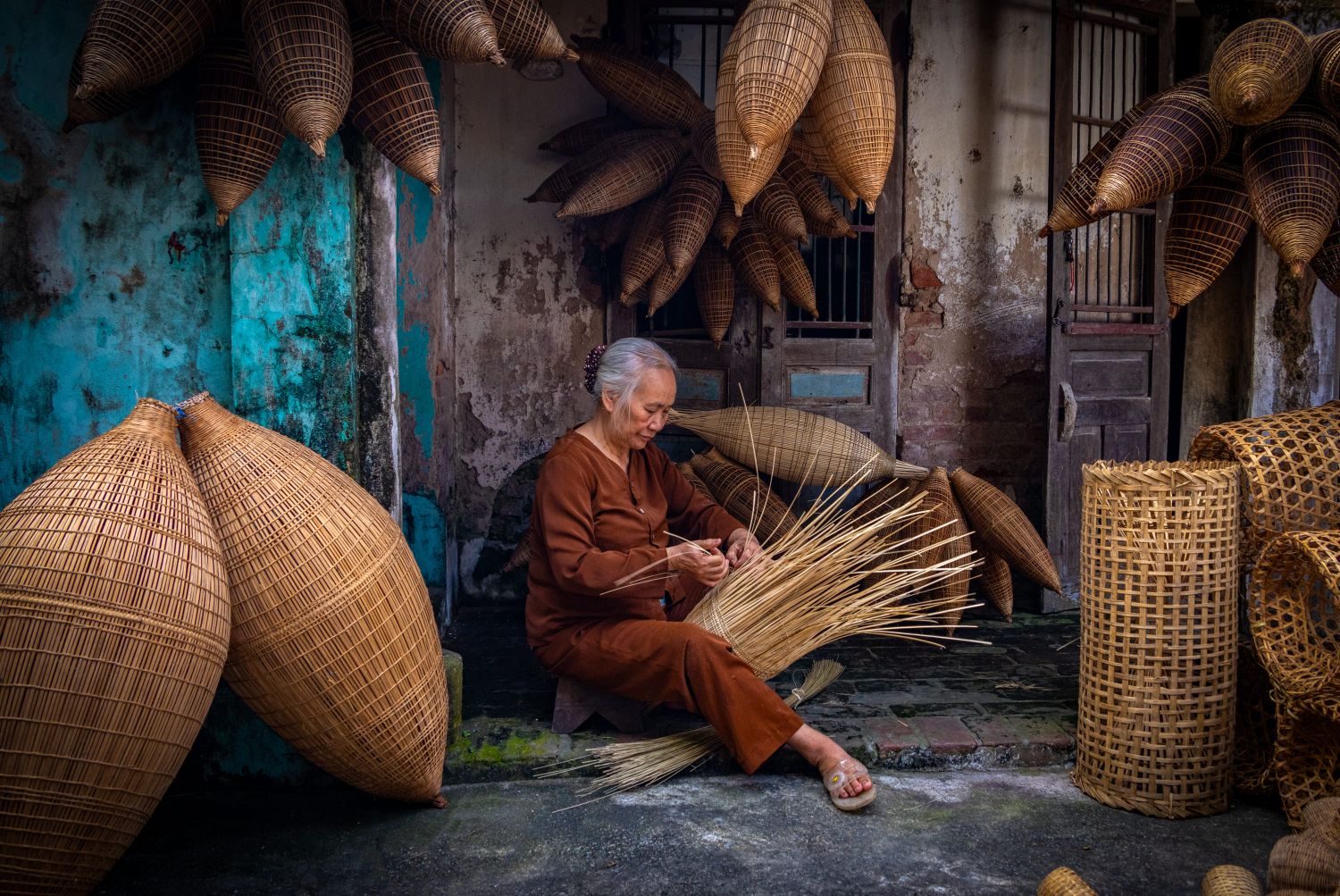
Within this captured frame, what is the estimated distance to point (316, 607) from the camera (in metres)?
2.41

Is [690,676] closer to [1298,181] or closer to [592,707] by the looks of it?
[592,707]

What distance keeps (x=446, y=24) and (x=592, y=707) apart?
80.4 inches

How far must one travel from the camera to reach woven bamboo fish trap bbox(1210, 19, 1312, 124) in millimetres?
2738

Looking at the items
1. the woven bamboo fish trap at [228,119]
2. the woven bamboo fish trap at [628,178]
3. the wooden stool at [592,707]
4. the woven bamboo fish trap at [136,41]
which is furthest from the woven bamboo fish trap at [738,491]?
the woven bamboo fish trap at [136,41]

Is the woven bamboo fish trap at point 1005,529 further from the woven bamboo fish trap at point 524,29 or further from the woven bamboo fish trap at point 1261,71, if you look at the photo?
the woven bamboo fish trap at point 524,29

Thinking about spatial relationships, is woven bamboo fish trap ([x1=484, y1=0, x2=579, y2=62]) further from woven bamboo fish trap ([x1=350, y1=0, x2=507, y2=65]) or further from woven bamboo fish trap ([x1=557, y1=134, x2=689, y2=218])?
woven bamboo fish trap ([x1=557, y1=134, x2=689, y2=218])

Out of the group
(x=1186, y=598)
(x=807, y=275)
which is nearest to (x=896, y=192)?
(x=807, y=275)

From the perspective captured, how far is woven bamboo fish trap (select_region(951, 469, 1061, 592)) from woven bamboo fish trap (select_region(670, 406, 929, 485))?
0.32 metres

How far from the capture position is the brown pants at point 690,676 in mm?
2906

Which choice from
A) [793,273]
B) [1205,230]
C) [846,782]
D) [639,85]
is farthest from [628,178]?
[846,782]

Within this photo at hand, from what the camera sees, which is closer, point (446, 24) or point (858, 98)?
point (446, 24)

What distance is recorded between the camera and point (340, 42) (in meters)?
2.45

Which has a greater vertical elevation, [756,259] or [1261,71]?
[1261,71]

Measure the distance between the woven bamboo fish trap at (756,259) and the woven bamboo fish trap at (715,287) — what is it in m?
0.06
